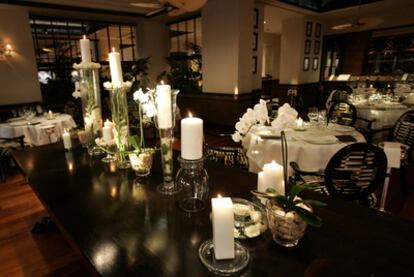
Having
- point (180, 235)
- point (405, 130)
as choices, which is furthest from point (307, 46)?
point (180, 235)

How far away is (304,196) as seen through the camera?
117cm

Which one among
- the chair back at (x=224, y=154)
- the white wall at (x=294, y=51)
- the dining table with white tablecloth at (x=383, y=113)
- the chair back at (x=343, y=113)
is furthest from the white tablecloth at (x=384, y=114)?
the white wall at (x=294, y=51)

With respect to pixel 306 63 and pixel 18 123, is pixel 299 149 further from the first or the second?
pixel 306 63

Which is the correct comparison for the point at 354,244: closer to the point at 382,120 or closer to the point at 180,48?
the point at 382,120

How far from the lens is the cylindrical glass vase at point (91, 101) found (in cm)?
176

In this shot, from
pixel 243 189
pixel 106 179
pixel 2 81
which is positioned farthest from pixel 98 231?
pixel 2 81

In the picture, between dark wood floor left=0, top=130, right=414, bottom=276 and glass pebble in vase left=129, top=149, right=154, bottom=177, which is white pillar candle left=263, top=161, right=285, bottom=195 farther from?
dark wood floor left=0, top=130, right=414, bottom=276

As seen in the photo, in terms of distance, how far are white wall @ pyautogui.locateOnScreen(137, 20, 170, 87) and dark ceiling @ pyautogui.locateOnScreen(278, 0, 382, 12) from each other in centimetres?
377

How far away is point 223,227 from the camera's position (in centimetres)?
78

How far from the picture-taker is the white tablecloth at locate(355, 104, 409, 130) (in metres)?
4.27

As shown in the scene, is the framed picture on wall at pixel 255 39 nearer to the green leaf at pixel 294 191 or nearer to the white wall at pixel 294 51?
the white wall at pixel 294 51

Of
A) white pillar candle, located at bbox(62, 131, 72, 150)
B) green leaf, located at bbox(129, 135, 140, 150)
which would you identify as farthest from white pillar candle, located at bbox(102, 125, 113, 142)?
white pillar candle, located at bbox(62, 131, 72, 150)

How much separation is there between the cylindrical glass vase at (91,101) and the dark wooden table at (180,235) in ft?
1.71

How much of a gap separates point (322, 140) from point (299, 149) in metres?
0.25
